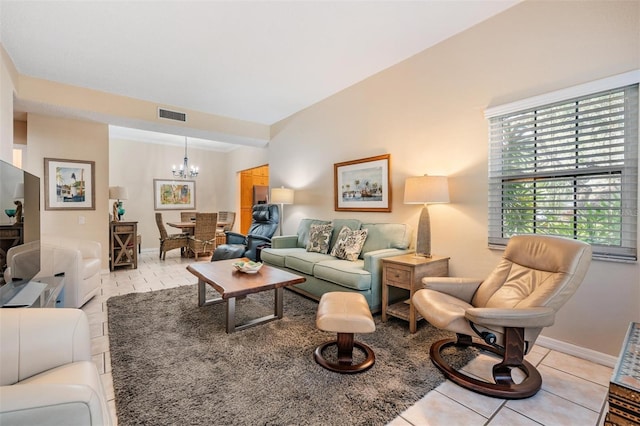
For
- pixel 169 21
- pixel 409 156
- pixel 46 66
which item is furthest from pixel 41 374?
pixel 46 66

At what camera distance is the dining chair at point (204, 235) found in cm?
579

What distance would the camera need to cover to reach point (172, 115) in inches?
181

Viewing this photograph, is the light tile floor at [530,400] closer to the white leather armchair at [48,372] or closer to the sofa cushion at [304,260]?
the white leather armchair at [48,372]

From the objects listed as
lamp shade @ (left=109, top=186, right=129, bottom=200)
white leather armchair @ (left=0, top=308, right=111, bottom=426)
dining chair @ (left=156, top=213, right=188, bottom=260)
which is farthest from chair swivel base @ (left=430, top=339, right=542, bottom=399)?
lamp shade @ (left=109, top=186, right=129, bottom=200)

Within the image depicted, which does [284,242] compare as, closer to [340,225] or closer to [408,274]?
[340,225]

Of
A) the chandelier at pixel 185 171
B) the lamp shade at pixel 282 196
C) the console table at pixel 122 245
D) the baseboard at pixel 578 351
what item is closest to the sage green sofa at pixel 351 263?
the lamp shade at pixel 282 196

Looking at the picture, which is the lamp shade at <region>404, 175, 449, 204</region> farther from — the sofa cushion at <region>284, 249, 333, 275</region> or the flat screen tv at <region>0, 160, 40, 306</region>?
the flat screen tv at <region>0, 160, 40, 306</region>

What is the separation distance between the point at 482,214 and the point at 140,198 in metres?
7.31

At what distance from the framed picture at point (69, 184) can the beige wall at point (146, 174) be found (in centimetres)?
217

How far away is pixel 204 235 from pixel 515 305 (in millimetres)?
5384

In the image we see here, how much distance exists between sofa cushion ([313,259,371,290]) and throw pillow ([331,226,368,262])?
104 mm

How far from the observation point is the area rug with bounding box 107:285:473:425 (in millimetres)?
1545

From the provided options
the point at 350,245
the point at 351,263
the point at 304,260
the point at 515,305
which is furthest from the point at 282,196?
the point at 515,305

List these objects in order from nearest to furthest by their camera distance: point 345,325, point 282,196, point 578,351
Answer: point 345,325, point 578,351, point 282,196
